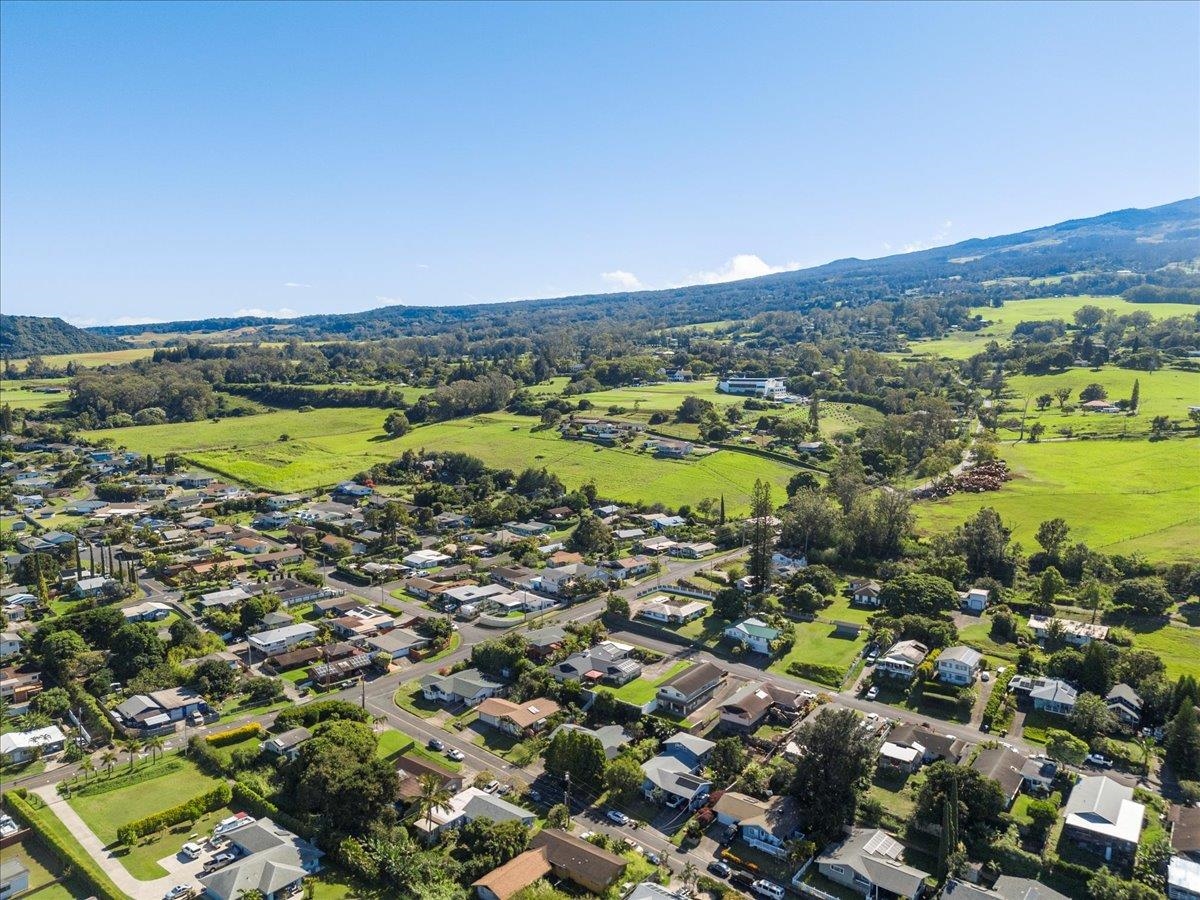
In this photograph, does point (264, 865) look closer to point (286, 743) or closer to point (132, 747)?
point (286, 743)

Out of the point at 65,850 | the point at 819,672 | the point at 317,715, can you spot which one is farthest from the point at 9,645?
the point at 819,672

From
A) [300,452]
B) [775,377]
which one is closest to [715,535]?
[300,452]

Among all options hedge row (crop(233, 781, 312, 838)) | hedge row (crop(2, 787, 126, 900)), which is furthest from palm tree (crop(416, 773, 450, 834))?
hedge row (crop(2, 787, 126, 900))

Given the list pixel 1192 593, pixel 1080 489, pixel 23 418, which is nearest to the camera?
pixel 1192 593

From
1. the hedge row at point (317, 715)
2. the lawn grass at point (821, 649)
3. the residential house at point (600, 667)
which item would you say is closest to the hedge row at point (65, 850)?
the hedge row at point (317, 715)

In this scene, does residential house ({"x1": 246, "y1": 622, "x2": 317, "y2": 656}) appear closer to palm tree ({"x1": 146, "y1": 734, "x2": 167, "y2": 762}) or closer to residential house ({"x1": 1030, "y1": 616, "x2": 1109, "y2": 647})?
palm tree ({"x1": 146, "y1": 734, "x2": 167, "y2": 762})

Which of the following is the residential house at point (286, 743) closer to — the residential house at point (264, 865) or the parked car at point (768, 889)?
the residential house at point (264, 865)

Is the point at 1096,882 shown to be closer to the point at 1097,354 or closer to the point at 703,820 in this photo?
the point at 703,820
